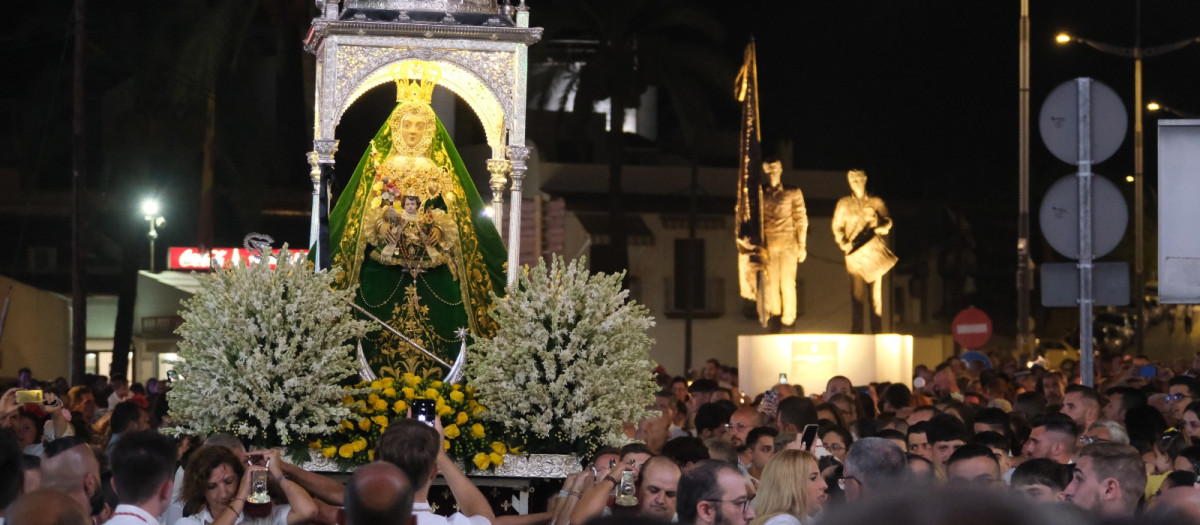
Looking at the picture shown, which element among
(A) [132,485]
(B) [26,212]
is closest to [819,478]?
(A) [132,485]

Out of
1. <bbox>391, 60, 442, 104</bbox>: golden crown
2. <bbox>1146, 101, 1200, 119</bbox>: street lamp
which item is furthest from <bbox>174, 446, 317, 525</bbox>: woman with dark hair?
<bbox>1146, 101, 1200, 119</bbox>: street lamp

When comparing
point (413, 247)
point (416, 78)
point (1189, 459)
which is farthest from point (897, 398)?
point (1189, 459)

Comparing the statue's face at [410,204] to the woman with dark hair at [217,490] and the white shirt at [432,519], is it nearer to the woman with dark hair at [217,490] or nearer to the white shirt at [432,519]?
the woman with dark hair at [217,490]

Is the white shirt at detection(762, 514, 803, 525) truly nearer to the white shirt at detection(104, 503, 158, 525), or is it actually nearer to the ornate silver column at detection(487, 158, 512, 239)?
the white shirt at detection(104, 503, 158, 525)

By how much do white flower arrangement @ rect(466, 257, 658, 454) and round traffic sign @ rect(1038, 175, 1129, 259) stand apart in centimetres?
220

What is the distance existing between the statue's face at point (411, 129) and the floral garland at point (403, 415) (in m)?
1.92

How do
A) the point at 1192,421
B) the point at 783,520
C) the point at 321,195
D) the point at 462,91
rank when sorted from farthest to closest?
1. the point at 462,91
2. the point at 321,195
3. the point at 1192,421
4. the point at 783,520

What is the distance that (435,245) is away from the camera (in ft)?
34.9

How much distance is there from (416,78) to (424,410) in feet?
10.5

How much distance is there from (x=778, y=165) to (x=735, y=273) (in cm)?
1997

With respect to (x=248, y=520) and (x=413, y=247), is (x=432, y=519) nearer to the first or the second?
(x=248, y=520)

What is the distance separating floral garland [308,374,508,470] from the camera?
8953 millimetres

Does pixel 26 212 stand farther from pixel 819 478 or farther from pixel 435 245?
pixel 819 478

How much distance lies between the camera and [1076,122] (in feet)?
28.7
